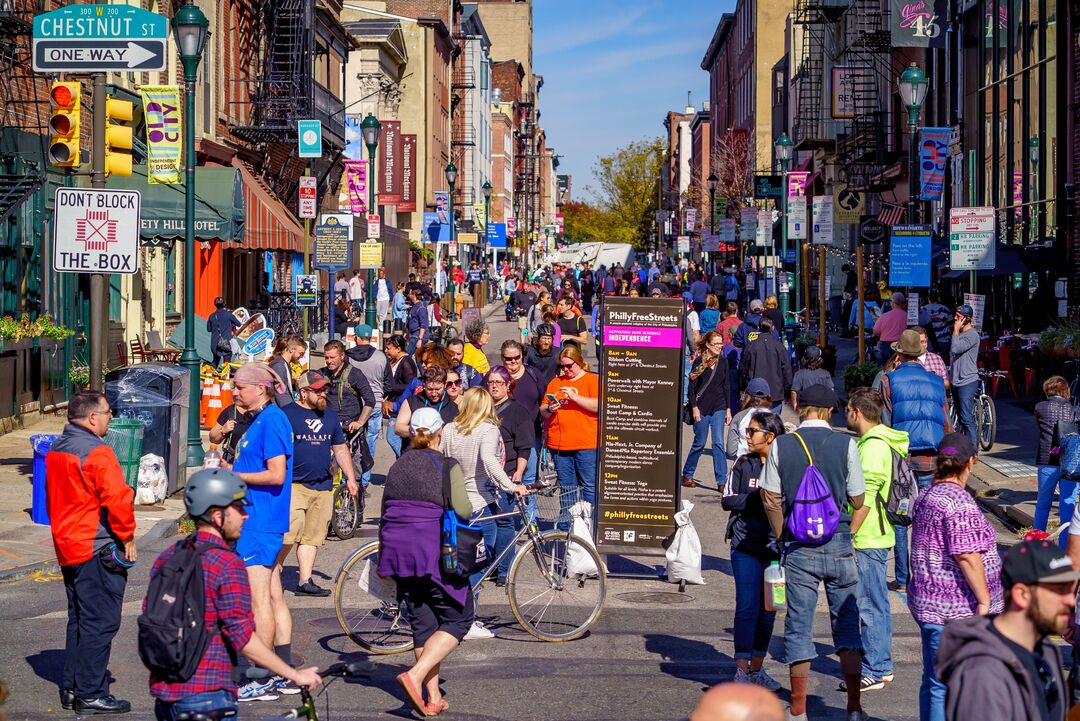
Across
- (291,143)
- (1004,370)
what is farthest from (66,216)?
(291,143)

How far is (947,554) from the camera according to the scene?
→ 6984mm

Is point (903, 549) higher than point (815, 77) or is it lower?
lower

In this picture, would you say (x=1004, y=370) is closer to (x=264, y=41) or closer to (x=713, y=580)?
(x=713, y=580)

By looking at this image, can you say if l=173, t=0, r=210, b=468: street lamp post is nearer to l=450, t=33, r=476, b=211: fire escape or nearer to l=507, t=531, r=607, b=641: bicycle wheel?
l=507, t=531, r=607, b=641: bicycle wheel

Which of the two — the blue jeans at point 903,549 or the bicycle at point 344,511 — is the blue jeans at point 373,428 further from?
the blue jeans at point 903,549

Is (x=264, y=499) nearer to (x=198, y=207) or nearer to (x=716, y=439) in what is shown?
(x=716, y=439)

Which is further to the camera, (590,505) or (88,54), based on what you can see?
(88,54)

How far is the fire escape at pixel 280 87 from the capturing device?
3644cm

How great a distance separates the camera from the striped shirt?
6938mm

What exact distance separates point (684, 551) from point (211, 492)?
244 inches

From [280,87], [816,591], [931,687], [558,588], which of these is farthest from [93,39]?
[280,87]

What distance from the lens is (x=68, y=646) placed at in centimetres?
820

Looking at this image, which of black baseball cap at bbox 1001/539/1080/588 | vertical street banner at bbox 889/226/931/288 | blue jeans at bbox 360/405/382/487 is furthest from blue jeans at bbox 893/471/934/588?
vertical street banner at bbox 889/226/931/288

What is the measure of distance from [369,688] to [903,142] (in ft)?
119
